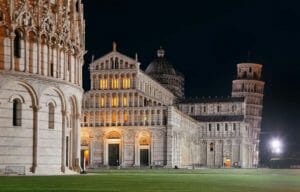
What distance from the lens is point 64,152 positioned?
62906mm

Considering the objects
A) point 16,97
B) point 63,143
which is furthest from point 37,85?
point 63,143

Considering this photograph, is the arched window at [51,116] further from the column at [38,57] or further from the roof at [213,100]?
the roof at [213,100]

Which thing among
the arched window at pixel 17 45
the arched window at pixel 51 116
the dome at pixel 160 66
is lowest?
the arched window at pixel 51 116

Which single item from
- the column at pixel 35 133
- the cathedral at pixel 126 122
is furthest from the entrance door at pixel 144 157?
the column at pixel 35 133

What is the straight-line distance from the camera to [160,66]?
179250 mm

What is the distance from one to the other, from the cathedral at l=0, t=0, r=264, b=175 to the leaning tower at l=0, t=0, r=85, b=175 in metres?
0.09

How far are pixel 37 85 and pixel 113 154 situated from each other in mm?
75266

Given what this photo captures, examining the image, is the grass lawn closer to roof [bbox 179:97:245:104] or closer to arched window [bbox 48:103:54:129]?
arched window [bbox 48:103:54:129]

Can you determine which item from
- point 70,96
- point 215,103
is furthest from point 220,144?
point 70,96

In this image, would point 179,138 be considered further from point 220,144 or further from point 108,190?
point 108,190

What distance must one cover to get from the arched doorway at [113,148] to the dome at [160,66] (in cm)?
4820

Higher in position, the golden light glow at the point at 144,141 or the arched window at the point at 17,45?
the arched window at the point at 17,45

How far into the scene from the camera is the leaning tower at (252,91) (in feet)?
602

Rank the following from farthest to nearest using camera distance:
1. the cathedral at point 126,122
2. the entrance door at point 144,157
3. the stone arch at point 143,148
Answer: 1. the entrance door at point 144,157
2. the stone arch at point 143,148
3. the cathedral at point 126,122
